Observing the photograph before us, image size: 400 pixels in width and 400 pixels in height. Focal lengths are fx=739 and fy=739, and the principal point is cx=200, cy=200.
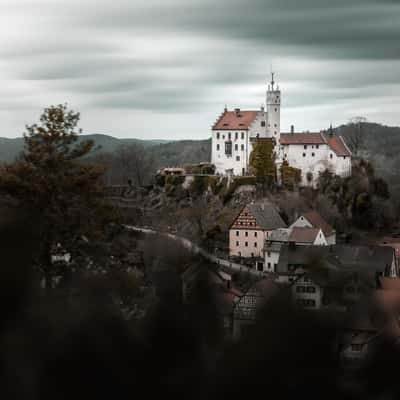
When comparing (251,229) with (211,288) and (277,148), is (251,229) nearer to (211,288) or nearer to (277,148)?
(277,148)

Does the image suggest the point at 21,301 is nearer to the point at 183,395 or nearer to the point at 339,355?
the point at 183,395

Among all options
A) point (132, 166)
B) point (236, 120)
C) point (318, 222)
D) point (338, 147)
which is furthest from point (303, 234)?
point (132, 166)

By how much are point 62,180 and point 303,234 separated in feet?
96.5

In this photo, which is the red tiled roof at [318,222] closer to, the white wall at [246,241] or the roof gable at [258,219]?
the roof gable at [258,219]

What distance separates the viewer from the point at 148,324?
2.17m

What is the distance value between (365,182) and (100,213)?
35.9 metres

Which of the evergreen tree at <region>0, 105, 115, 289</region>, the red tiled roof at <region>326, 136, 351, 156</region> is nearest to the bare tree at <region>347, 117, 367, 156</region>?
the red tiled roof at <region>326, 136, 351, 156</region>

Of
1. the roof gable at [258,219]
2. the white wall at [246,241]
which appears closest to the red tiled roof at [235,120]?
the roof gable at [258,219]

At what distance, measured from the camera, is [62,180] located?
775cm

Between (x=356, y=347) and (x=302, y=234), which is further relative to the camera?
(x=302, y=234)

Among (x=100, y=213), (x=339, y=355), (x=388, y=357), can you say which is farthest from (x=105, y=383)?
(x=100, y=213)

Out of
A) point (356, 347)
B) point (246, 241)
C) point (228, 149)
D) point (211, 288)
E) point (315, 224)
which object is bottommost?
point (246, 241)

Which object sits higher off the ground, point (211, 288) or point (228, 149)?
point (228, 149)

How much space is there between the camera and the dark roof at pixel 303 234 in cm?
3522
